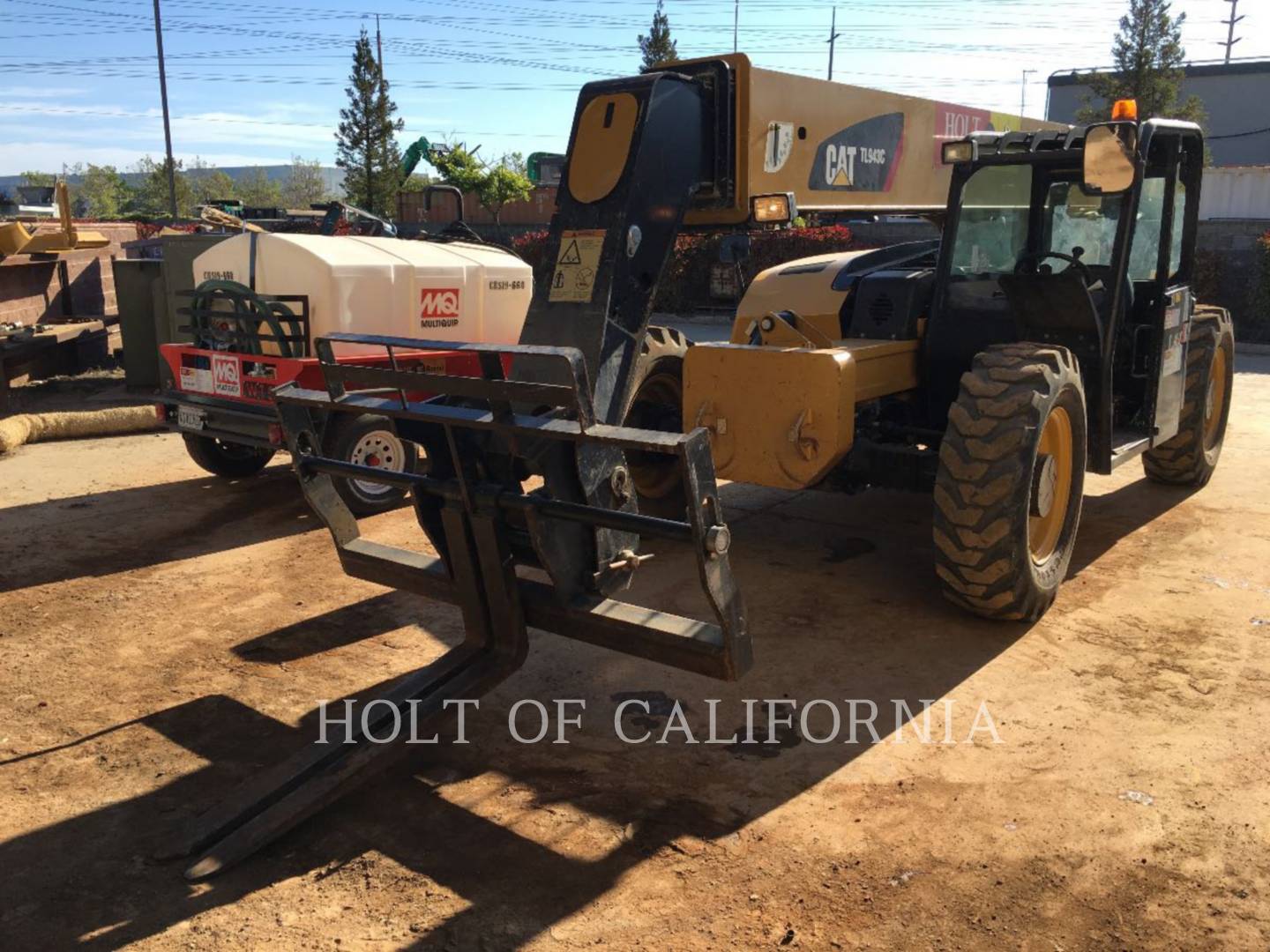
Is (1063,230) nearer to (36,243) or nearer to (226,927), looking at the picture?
(226,927)

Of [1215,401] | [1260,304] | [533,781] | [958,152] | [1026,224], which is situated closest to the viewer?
[533,781]

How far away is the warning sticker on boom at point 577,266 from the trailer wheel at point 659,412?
1852 millimetres

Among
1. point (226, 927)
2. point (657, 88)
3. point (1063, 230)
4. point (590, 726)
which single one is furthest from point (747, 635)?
point (1063, 230)

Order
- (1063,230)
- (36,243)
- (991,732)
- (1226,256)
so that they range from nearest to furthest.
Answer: (991,732)
(1063,230)
(36,243)
(1226,256)

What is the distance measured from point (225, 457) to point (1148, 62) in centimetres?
2874

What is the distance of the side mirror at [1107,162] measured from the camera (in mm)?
4875

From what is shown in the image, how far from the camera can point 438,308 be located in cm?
805

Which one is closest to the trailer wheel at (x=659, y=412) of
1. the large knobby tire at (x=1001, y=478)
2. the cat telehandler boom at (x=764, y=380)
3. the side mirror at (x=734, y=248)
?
the cat telehandler boom at (x=764, y=380)

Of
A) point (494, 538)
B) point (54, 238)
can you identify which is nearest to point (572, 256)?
point (494, 538)

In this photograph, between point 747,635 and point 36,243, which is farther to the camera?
point 36,243

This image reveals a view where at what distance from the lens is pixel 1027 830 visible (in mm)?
3557

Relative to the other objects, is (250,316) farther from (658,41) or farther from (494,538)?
(658,41)

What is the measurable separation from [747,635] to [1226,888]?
5.21 feet

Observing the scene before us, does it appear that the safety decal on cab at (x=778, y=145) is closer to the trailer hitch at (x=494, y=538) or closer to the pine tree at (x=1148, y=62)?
the trailer hitch at (x=494, y=538)
